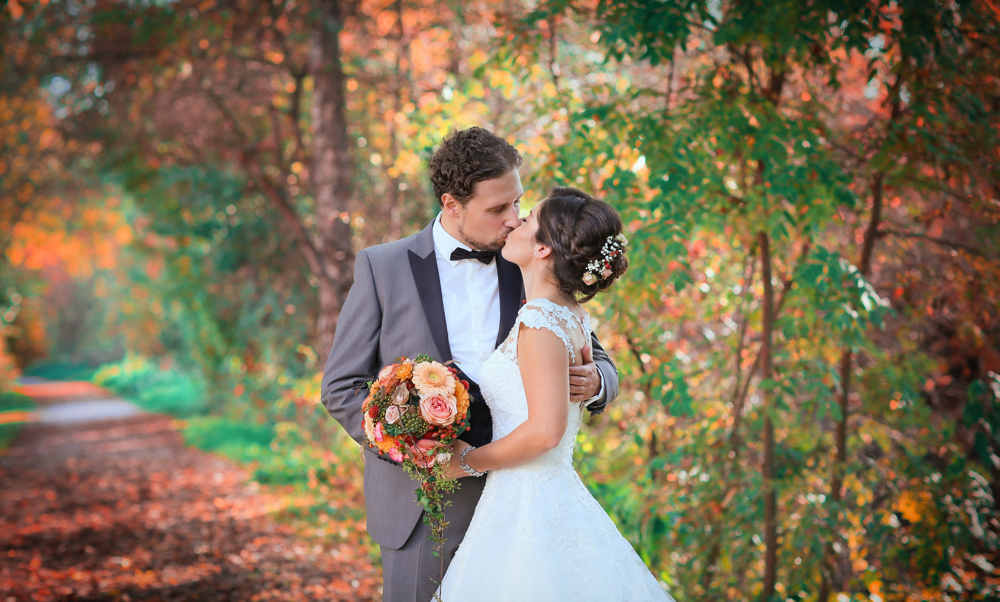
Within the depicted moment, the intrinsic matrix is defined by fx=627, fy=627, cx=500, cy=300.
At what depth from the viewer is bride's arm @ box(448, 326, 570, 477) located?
1859 millimetres

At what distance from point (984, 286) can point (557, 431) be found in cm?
277

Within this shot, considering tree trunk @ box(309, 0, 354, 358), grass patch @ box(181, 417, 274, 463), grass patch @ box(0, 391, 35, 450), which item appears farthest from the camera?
grass patch @ box(0, 391, 35, 450)

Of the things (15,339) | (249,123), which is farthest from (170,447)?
(15,339)

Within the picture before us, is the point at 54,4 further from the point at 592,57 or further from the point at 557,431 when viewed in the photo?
the point at 557,431

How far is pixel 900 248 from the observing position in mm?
3342

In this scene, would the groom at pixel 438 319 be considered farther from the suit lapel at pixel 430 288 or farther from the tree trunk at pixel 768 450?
the tree trunk at pixel 768 450

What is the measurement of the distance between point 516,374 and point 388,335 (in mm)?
488

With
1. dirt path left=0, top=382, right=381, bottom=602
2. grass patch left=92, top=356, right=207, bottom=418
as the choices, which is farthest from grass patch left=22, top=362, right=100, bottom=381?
dirt path left=0, top=382, right=381, bottom=602

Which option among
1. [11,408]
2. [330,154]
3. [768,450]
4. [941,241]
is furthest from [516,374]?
[11,408]

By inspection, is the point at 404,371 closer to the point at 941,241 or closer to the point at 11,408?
the point at 941,241

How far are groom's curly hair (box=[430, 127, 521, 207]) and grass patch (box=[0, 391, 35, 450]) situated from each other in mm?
12166

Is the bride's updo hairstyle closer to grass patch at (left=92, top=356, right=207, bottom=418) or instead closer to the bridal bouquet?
the bridal bouquet

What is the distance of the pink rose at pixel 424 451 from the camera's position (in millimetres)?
1767

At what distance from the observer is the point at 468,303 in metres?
2.33
